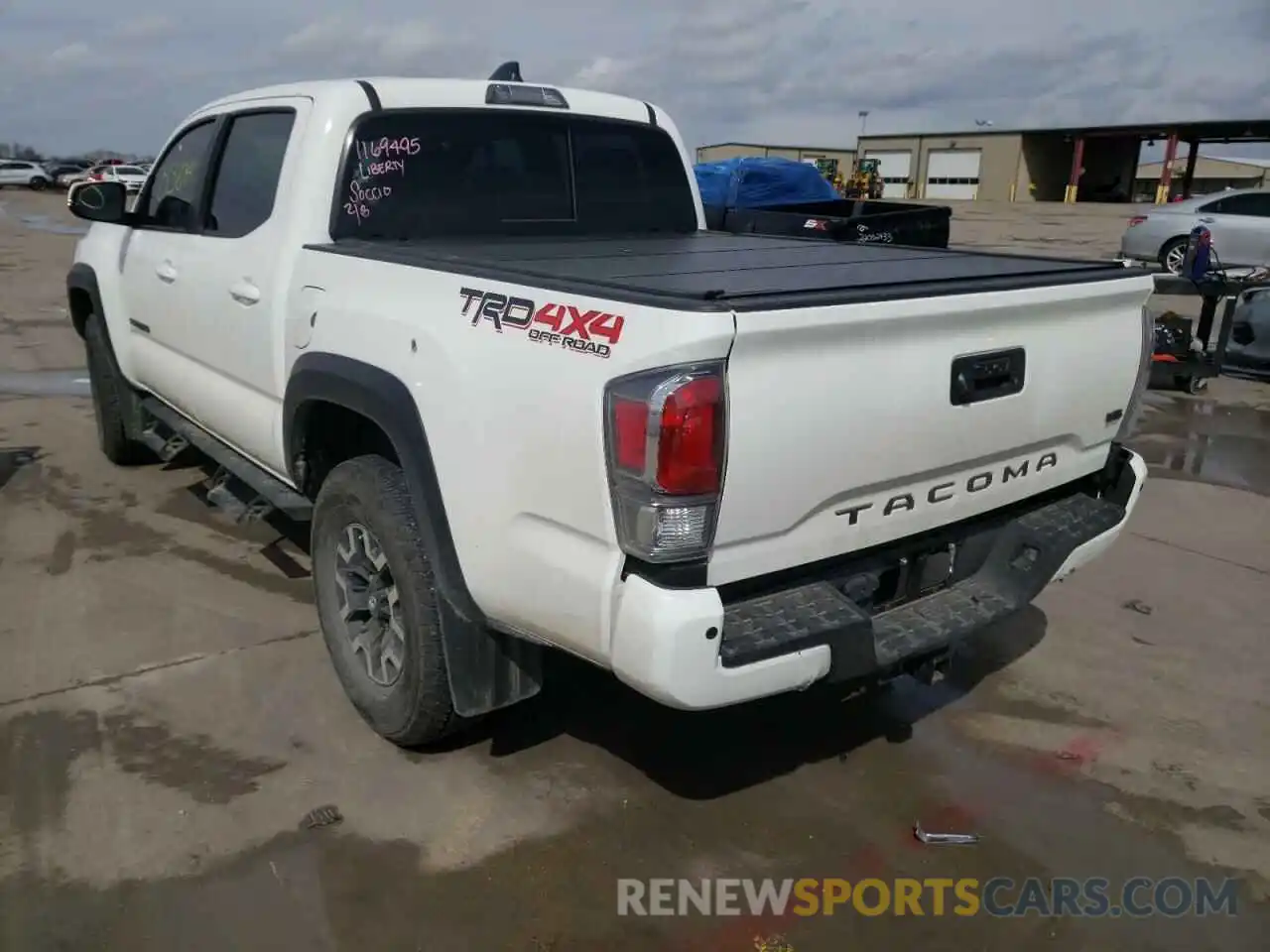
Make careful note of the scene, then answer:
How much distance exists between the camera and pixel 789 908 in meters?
2.71

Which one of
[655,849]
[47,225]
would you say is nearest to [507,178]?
[655,849]

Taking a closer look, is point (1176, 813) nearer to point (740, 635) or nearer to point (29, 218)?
point (740, 635)

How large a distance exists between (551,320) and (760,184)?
411 inches

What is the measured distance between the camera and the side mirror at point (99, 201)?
4734 millimetres

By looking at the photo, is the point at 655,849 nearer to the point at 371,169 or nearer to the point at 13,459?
the point at 371,169

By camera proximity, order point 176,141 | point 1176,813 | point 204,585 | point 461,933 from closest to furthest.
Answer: point 461,933 → point 1176,813 → point 204,585 → point 176,141

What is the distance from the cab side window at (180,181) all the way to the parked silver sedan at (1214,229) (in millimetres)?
15320

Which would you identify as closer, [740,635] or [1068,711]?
[740,635]

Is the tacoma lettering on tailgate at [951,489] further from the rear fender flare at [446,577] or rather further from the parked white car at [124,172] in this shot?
the parked white car at [124,172]

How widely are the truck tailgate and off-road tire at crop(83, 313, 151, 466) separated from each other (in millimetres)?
4478

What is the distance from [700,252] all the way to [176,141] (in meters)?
2.91

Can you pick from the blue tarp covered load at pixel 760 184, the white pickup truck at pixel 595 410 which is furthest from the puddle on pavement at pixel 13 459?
the blue tarp covered load at pixel 760 184

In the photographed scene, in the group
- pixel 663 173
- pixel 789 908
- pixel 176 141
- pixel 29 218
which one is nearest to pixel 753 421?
pixel 789 908

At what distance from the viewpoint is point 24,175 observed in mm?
57125
